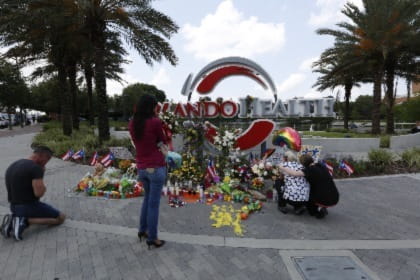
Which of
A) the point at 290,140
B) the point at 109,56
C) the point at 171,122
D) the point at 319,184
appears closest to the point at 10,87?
the point at 109,56

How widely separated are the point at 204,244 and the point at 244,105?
5104 mm

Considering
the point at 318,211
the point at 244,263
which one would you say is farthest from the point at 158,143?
the point at 318,211

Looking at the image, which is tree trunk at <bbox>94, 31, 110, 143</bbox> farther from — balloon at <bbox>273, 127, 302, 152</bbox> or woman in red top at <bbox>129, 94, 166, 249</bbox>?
woman in red top at <bbox>129, 94, 166, 249</bbox>

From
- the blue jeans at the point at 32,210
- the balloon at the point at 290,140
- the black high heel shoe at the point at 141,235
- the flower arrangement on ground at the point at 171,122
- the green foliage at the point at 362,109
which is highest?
the green foliage at the point at 362,109

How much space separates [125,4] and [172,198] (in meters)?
9.20

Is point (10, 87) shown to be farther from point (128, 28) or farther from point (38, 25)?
point (128, 28)

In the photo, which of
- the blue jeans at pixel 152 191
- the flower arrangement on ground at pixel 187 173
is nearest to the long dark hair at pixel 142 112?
the blue jeans at pixel 152 191

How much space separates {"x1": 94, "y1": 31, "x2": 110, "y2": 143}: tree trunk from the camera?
11156 millimetres

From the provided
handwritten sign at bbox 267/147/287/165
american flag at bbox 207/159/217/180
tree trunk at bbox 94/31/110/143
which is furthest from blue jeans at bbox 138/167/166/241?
tree trunk at bbox 94/31/110/143

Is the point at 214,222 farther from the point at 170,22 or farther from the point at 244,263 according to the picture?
the point at 170,22

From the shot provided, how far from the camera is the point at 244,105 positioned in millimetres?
7848

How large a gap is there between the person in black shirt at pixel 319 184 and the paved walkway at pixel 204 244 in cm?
32

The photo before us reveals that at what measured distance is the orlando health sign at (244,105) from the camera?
25.0ft

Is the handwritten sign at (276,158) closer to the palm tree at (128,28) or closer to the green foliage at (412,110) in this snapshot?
the palm tree at (128,28)
